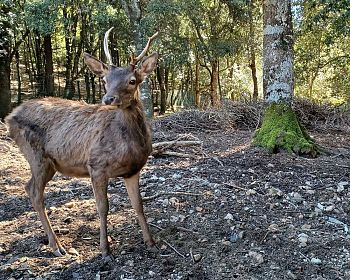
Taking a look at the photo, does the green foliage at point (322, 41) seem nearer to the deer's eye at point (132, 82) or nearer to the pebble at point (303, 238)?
the pebble at point (303, 238)

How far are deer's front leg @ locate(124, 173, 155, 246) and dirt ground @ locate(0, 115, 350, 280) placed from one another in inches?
4.2

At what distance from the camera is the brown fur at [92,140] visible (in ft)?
11.8

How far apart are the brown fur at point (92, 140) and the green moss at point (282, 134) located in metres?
2.79

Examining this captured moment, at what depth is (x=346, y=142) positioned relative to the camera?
7.53 metres

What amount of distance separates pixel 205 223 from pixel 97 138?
126cm

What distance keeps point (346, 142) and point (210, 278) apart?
16.9 ft

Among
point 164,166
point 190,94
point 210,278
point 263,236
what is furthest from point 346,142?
point 190,94

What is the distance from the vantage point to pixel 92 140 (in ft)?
12.4

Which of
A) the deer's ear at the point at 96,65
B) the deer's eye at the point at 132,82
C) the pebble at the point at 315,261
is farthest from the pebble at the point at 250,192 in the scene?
the deer's ear at the point at 96,65

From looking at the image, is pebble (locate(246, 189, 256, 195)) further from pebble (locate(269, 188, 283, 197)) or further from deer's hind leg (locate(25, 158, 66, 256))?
deer's hind leg (locate(25, 158, 66, 256))

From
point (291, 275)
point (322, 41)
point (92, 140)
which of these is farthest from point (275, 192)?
point (322, 41)

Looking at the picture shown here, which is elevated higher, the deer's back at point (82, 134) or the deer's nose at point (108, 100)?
the deer's nose at point (108, 100)

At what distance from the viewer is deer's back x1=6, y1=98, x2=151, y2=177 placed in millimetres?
3619

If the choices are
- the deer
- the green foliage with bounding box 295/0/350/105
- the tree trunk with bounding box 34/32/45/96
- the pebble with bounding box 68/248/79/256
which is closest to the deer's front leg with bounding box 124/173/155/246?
the deer
